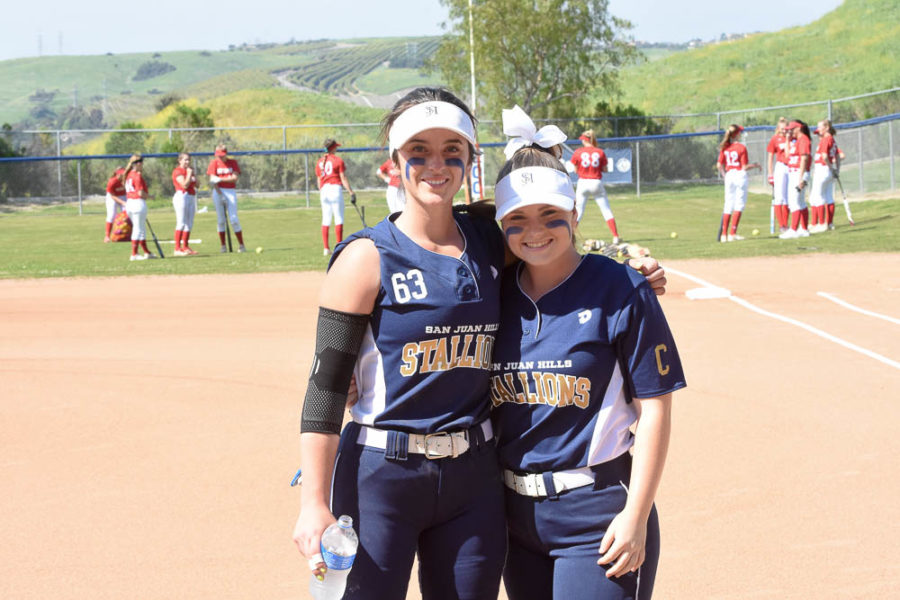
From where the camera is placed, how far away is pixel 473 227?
123 inches

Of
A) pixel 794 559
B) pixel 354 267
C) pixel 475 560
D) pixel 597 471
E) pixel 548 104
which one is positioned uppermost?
pixel 548 104

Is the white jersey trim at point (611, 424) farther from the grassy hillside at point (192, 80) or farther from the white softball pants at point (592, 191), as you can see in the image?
the grassy hillside at point (192, 80)

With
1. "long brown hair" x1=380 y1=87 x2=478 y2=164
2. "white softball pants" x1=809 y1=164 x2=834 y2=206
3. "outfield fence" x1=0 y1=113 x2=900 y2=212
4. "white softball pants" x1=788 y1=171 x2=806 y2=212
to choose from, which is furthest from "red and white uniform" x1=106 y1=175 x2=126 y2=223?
"long brown hair" x1=380 y1=87 x2=478 y2=164

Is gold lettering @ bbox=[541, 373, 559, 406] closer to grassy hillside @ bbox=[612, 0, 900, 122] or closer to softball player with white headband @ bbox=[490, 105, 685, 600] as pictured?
softball player with white headband @ bbox=[490, 105, 685, 600]

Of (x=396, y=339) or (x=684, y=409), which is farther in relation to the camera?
(x=684, y=409)

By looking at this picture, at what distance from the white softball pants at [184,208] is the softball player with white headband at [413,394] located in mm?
17039

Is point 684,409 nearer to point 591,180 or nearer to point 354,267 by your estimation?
point 354,267

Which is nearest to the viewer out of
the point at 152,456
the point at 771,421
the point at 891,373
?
the point at 152,456

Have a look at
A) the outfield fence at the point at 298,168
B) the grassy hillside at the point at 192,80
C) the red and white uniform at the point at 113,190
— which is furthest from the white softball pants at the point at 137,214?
the grassy hillside at the point at 192,80

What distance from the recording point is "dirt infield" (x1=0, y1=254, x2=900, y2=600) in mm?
4945

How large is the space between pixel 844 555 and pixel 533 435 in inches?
110

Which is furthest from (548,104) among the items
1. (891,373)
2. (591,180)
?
(891,373)

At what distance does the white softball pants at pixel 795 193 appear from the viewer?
18.7 metres

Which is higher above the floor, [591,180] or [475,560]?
[591,180]
